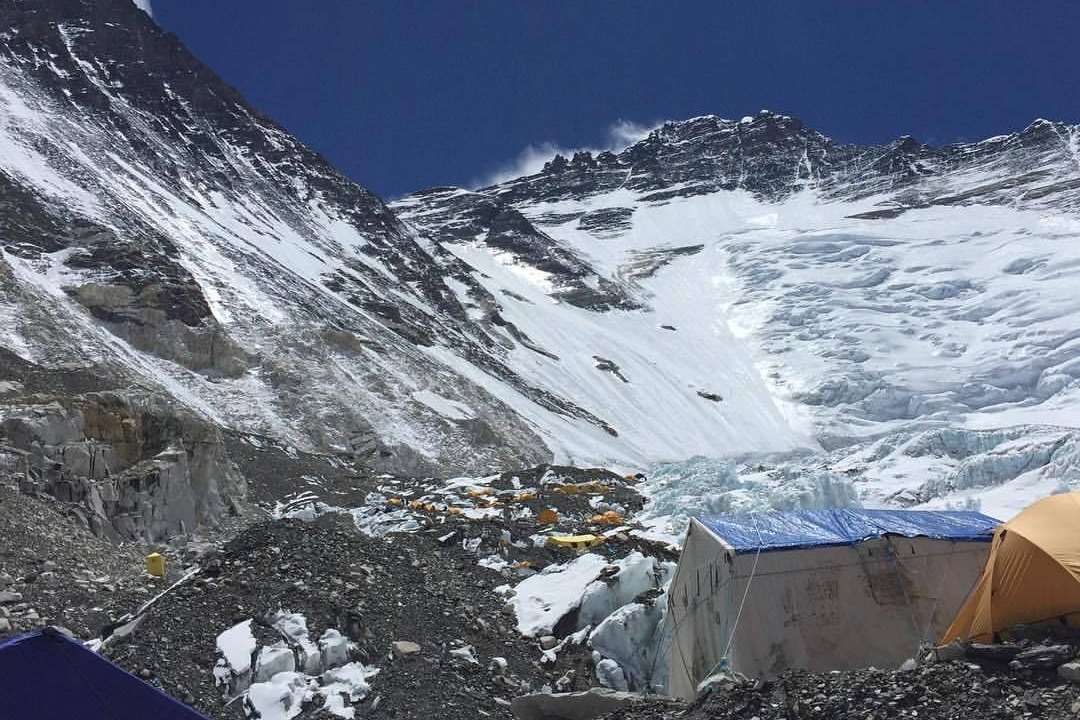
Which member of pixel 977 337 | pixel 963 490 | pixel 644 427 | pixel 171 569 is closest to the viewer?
pixel 171 569

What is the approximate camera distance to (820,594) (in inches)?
429

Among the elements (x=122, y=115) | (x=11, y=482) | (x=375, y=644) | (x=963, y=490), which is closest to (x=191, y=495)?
(x=11, y=482)

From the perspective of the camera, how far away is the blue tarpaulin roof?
11086 millimetres

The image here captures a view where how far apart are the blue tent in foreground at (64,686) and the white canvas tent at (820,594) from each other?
21.7 ft

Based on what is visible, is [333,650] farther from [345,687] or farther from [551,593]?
[551,593]

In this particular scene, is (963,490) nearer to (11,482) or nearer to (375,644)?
(375,644)

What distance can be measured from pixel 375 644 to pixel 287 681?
1.48 meters

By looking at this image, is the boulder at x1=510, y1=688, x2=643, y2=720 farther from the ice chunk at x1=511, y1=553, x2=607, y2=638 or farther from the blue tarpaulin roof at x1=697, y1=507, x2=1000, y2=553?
the ice chunk at x1=511, y1=553, x2=607, y2=638

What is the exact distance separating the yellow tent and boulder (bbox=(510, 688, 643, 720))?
11.2 ft

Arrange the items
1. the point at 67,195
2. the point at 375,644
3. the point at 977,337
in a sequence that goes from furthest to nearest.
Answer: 1. the point at 977,337
2. the point at 67,195
3. the point at 375,644

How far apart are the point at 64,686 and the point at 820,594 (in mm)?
8489

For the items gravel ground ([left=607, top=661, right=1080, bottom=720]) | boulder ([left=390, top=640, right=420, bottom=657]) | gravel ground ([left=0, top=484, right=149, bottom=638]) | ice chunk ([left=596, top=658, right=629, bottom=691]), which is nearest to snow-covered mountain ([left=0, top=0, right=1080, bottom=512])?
gravel ground ([left=0, top=484, right=149, bottom=638])

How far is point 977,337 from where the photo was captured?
90.5 meters

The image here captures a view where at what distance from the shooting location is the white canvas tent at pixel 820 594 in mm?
10680
